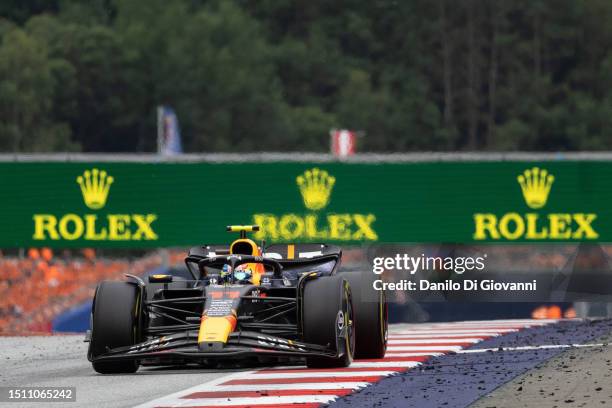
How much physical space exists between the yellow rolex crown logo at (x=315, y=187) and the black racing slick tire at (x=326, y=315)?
342 inches

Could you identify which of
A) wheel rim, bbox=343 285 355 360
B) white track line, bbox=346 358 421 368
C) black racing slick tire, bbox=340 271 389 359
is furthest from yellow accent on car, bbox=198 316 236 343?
black racing slick tire, bbox=340 271 389 359

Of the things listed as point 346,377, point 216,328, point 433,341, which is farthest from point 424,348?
point 216,328

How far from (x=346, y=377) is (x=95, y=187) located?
1030 cm

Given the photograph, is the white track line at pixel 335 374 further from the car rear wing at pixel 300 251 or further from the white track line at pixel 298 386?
the car rear wing at pixel 300 251

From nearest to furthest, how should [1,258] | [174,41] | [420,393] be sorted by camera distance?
[420,393] → [1,258] → [174,41]

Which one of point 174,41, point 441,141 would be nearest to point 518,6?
point 441,141

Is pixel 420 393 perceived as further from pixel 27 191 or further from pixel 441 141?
pixel 441 141

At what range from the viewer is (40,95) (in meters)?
115

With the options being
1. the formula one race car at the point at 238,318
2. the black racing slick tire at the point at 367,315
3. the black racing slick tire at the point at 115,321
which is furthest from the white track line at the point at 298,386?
the black racing slick tire at the point at 367,315

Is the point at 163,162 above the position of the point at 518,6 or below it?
below

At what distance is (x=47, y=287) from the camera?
24828mm

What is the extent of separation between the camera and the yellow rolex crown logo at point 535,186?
84.0 feet

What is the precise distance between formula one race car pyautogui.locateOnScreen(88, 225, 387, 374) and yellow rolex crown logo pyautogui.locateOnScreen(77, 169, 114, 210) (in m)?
7.89

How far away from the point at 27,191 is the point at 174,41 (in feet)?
336
